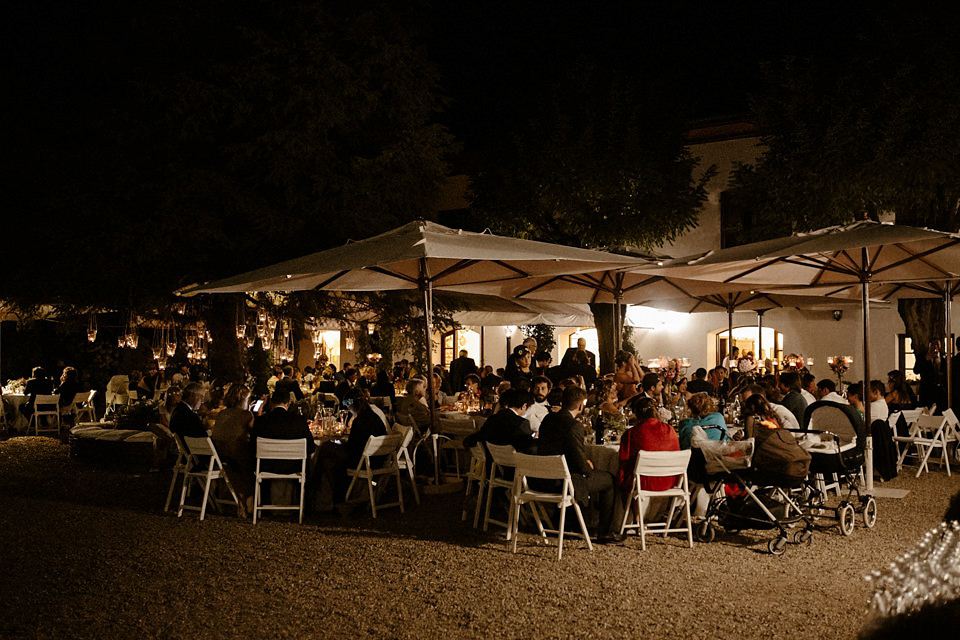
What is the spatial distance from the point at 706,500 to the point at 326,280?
16.6 ft

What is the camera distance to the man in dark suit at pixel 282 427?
8352 millimetres

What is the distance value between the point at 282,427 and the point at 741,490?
13.8ft

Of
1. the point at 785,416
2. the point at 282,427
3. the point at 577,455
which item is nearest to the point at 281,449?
the point at 282,427

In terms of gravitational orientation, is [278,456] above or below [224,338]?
below

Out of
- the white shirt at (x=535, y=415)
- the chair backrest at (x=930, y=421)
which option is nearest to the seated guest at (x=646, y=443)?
the white shirt at (x=535, y=415)

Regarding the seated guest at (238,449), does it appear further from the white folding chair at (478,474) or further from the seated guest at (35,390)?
the seated guest at (35,390)

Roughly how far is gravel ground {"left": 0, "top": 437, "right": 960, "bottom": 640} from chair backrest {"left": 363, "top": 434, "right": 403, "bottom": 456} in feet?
2.06

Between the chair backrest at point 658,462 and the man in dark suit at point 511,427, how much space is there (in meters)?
0.97

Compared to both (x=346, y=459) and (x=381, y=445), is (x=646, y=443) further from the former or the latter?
(x=346, y=459)

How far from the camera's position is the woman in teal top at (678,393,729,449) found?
26.2 ft

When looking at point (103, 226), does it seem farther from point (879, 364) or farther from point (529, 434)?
point (879, 364)

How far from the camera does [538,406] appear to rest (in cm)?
892

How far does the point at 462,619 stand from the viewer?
5.38 m

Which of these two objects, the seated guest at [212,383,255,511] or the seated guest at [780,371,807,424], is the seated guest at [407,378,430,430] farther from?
the seated guest at [780,371,807,424]
